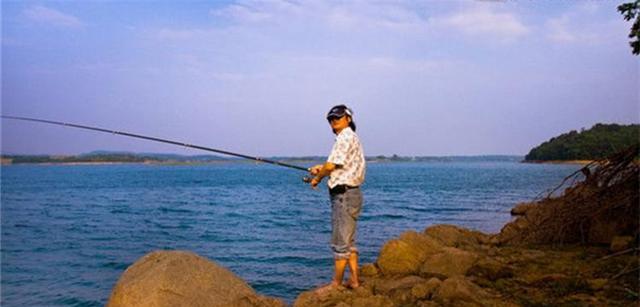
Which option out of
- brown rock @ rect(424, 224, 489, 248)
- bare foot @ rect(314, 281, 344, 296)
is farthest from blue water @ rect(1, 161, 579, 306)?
bare foot @ rect(314, 281, 344, 296)

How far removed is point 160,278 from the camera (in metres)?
5.62

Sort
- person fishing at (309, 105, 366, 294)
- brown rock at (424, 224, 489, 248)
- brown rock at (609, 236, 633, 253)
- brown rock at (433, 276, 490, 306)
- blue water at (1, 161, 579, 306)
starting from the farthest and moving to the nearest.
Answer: blue water at (1, 161, 579, 306) → brown rock at (424, 224, 489, 248) → brown rock at (609, 236, 633, 253) → person fishing at (309, 105, 366, 294) → brown rock at (433, 276, 490, 306)

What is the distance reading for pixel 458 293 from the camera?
17.0ft

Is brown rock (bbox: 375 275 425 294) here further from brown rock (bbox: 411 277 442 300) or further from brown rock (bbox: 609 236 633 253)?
brown rock (bbox: 609 236 633 253)

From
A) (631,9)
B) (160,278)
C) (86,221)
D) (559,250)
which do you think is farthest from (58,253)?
Result: (631,9)

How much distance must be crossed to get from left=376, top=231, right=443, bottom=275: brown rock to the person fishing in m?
1.92

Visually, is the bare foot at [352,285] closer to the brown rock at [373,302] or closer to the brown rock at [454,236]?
the brown rock at [373,302]

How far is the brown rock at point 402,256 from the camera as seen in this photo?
7285 millimetres

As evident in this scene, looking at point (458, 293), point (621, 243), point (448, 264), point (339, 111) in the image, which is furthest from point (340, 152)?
point (621, 243)

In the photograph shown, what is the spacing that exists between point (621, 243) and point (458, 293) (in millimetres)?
3968

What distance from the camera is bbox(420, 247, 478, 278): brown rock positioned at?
6812 mm

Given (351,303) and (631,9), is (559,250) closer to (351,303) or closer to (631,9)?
(631,9)

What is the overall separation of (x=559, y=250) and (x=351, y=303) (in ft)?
15.9

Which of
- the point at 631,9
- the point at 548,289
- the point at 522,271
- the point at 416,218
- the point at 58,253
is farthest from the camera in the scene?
the point at 416,218
